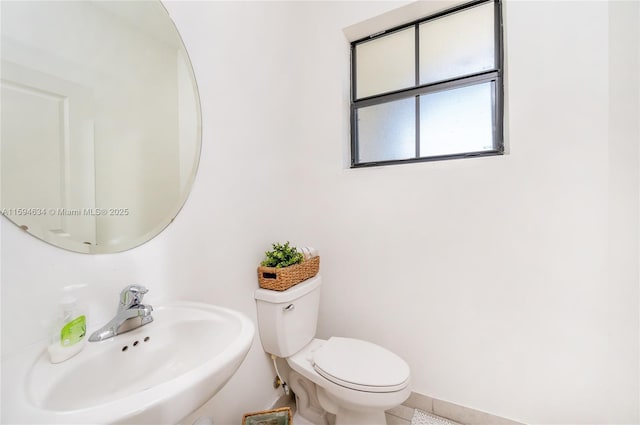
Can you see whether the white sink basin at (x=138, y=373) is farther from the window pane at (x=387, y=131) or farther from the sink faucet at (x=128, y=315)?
the window pane at (x=387, y=131)

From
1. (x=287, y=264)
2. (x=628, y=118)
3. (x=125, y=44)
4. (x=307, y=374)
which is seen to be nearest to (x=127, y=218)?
(x=125, y=44)

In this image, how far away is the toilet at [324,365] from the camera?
3.18 ft

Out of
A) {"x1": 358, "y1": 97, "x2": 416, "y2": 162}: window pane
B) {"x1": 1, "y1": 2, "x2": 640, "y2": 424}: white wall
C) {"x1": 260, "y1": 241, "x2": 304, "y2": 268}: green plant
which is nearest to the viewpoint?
{"x1": 1, "y1": 2, "x2": 640, "y2": 424}: white wall

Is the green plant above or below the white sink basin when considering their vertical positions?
above

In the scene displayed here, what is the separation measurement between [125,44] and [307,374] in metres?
1.41

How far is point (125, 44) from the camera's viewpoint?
76 centimetres

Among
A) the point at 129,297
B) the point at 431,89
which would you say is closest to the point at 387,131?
the point at 431,89

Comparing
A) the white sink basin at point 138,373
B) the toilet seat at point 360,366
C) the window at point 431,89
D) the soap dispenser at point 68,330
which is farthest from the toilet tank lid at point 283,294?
the window at point 431,89

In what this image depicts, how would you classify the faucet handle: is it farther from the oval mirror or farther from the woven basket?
the woven basket

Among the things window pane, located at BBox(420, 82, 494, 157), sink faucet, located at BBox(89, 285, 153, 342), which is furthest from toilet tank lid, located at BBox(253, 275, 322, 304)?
window pane, located at BBox(420, 82, 494, 157)

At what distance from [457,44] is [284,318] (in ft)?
5.39

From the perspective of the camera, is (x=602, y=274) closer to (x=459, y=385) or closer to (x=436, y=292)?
(x=436, y=292)

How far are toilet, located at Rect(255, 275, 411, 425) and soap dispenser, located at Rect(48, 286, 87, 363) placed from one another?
66cm

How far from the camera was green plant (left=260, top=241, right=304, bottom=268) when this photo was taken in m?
1.20
